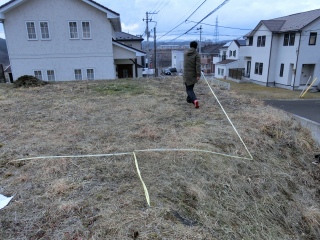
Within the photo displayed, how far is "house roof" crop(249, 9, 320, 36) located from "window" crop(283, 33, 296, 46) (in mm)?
464

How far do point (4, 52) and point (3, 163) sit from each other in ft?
173

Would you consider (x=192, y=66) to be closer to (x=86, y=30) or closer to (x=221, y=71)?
(x=86, y=30)

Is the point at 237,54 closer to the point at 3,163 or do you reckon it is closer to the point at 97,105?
the point at 97,105

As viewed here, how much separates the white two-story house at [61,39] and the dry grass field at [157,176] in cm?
925

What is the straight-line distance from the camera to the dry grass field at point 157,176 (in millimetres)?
1742

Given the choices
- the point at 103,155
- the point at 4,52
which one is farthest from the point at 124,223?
the point at 4,52

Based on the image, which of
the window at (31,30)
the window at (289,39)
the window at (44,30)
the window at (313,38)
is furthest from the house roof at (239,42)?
the window at (31,30)

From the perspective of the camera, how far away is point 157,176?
7.65 ft

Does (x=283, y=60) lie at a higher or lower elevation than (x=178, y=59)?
lower

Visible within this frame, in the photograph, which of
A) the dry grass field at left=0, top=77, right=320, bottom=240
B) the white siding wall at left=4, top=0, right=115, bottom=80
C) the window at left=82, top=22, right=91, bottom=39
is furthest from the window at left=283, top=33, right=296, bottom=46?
the dry grass field at left=0, top=77, right=320, bottom=240

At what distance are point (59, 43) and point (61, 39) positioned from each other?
24cm

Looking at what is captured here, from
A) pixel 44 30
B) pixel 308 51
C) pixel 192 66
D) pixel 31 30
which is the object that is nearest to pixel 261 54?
pixel 308 51

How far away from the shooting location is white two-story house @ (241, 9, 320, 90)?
1795cm

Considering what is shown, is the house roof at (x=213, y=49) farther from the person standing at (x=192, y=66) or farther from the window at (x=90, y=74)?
the person standing at (x=192, y=66)
